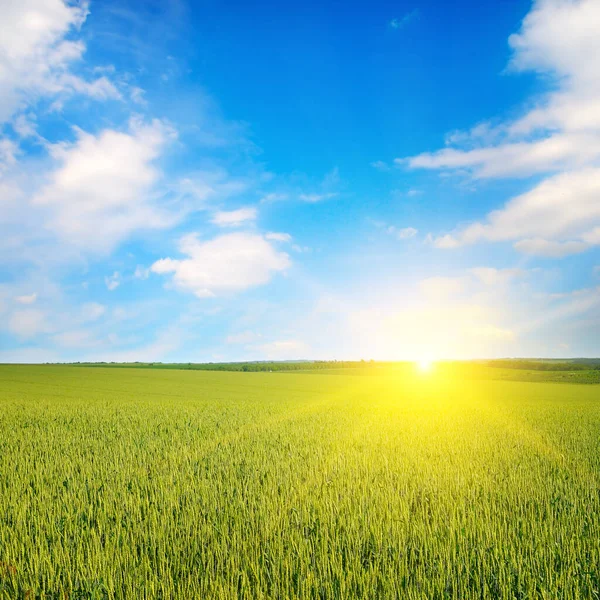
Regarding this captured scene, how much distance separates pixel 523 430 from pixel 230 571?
14.3m

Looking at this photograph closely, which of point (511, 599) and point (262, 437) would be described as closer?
Answer: point (511, 599)

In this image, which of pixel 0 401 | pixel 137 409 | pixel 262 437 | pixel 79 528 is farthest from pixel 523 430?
pixel 0 401

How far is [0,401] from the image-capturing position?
77.0 ft

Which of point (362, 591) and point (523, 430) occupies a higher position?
point (362, 591)

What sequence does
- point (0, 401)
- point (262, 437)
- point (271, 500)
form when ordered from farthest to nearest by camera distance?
point (0, 401), point (262, 437), point (271, 500)

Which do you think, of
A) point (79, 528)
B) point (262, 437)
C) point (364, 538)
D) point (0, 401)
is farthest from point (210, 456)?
point (0, 401)

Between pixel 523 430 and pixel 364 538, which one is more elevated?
pixel 364 538

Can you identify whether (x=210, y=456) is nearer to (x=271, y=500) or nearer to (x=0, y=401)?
(x=271, y=500)

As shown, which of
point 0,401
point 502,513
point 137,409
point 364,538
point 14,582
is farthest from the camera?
point 0,401

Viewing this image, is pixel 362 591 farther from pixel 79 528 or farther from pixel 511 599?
pixel 79 528

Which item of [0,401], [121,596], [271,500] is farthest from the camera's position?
[0,401]

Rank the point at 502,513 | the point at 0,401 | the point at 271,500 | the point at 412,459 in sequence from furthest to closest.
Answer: the point at 0,401 → the point at 412,459 → the point at 271,500 → the point at 502,513

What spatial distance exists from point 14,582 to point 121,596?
1281 millimetres

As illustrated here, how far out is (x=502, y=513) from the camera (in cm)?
622
